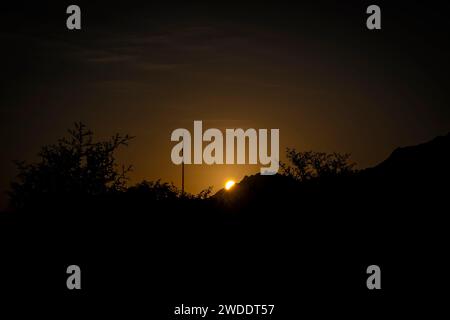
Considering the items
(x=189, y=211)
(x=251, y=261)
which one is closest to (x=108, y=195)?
(x=189, y=211)

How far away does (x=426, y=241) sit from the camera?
2375 cm

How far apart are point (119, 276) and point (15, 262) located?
400cm

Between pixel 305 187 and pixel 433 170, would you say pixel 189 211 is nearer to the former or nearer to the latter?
pixel 305 187

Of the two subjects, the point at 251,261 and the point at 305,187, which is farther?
the point at 305,187

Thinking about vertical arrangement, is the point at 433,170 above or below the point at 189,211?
above
